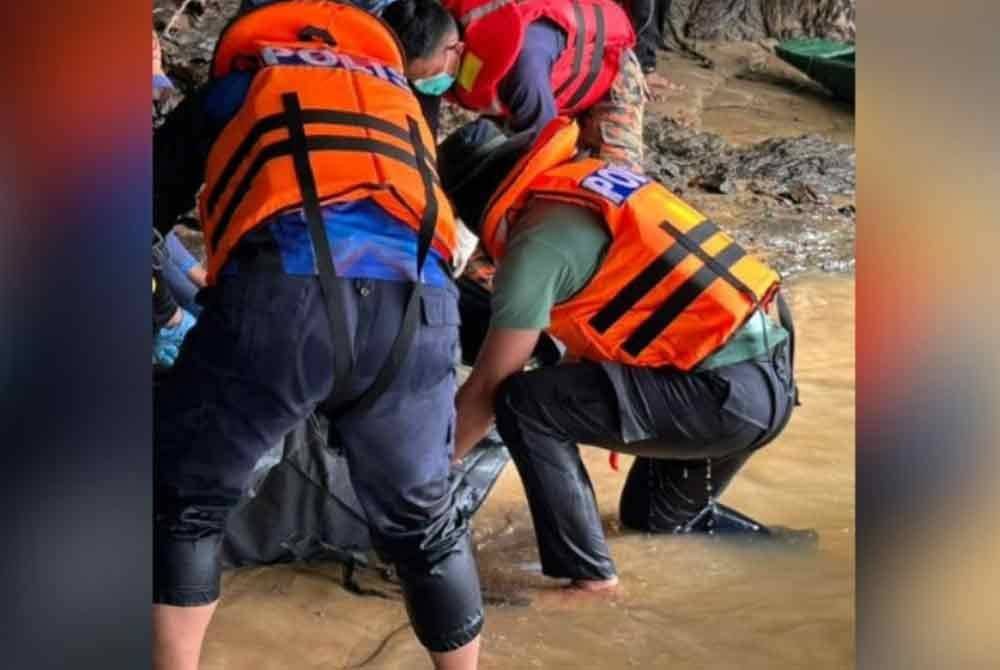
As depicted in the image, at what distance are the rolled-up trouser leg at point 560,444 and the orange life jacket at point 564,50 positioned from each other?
125 centimetres

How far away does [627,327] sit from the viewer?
2703 mm

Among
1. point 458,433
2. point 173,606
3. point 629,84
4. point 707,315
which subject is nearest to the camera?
point 173,606

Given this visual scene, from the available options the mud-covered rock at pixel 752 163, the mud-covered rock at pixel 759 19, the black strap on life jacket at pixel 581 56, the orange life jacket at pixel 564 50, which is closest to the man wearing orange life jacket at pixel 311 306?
the orange life jacket at pixel 564 50

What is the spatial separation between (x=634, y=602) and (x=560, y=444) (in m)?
0.36

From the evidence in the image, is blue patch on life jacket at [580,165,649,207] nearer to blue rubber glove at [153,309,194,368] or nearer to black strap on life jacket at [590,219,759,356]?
black strap on life jacket at [590,219,759,356]

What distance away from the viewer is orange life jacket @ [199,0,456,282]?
6.42 feet

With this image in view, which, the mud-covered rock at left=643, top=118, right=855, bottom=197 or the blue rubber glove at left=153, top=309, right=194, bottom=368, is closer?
the blue rubber glove at left=153, top=309, right=194, bottom=368

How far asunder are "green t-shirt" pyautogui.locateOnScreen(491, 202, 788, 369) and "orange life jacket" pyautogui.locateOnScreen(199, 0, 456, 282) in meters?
0.47

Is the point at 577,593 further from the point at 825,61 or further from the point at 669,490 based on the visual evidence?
the point at 825,61

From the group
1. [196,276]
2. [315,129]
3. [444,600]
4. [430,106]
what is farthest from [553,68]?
[444,600]

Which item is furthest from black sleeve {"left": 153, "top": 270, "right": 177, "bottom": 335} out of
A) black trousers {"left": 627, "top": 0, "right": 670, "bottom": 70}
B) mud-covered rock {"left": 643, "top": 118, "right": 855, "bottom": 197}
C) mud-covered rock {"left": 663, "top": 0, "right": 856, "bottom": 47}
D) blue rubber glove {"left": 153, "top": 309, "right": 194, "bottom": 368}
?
mud-covered rock {"left": 663, "top": 0, "right": 856, "bottom": 47}
